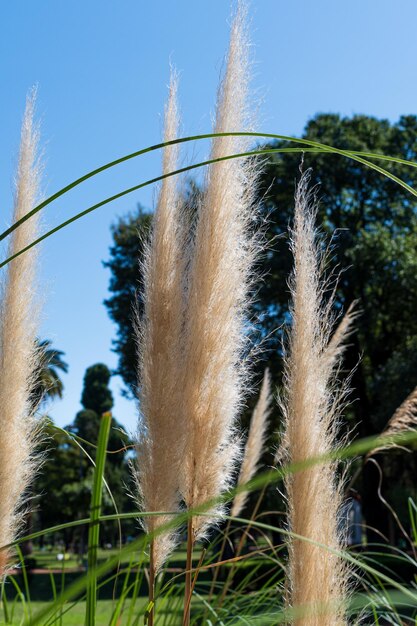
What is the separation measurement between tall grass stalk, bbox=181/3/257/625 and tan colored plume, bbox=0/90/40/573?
423 millimetres

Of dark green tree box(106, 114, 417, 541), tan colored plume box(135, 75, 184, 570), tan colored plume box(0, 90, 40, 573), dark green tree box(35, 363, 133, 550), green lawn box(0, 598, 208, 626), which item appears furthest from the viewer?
dark green tree box(35, 363, 133, 550)

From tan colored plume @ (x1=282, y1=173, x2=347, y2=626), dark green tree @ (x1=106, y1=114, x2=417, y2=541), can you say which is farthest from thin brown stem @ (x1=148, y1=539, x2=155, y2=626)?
dark green tree @ (x1=106, y1=114, x2=417, y2=541)

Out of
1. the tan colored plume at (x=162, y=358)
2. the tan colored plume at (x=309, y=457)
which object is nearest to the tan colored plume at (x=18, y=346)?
the tan colored plume at (x=162, y=358)

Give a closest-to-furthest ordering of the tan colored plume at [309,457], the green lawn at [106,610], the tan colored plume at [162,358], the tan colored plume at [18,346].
→ 1. the tan colored plume at [309,457]
2. the tan colored plume at [162,358]
3. the tan colored plume at [18,346]
4. the green lawn at [106,610]

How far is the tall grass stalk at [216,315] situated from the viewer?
5.35ft

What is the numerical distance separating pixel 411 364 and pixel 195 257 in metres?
15.7

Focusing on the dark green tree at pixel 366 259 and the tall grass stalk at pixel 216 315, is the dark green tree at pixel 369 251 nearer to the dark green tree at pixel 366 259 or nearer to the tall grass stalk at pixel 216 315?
the dark green tree at pixel 366 259

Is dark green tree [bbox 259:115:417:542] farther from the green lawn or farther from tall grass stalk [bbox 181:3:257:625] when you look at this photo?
tall grass stalk [bbox 181:3:257:625]

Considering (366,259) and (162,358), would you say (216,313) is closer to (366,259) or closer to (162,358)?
(162,358)

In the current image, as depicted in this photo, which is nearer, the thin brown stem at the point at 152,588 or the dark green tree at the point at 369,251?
the thin brown stem at the point at 152,588

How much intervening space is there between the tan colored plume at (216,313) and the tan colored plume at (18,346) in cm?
42

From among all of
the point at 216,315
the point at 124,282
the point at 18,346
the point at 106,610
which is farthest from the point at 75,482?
the point at 216,315

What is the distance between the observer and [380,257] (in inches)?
668

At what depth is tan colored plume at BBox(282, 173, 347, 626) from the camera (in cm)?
141
